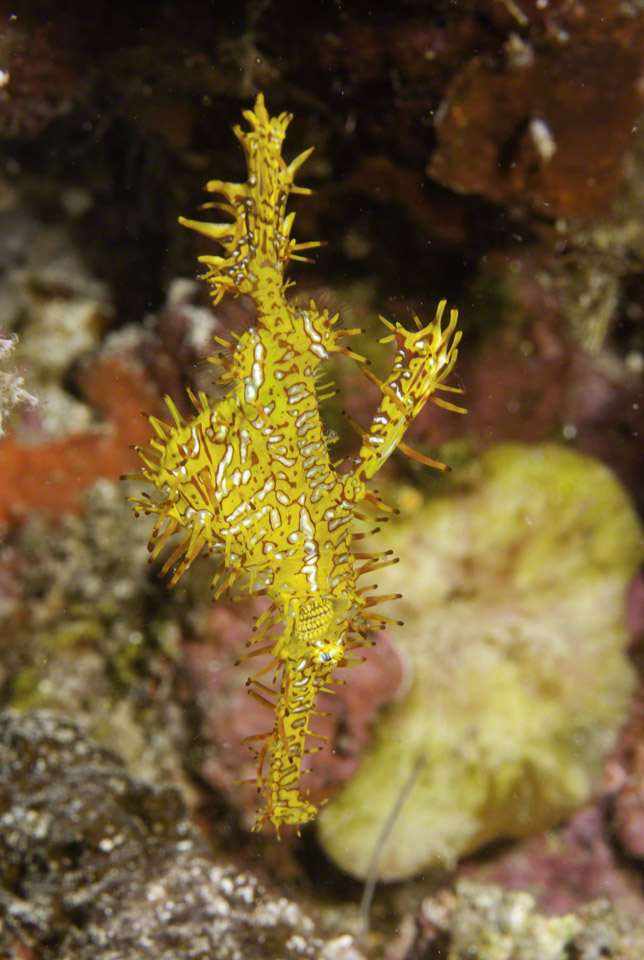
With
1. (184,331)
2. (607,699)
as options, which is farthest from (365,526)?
(607,699)

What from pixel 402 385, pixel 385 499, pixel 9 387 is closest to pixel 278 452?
pixel 402 385

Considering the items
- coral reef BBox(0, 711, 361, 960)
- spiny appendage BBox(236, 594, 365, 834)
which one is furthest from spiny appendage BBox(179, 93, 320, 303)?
coral reef BBox(0, 711, 361, 960)

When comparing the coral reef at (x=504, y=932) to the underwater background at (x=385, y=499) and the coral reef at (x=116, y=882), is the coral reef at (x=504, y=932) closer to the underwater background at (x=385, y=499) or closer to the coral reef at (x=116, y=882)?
the underwater background at (x=385, y=499)

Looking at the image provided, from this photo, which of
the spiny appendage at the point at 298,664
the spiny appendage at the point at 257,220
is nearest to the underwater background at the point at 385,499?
the spiny appendage at the point at 257,220

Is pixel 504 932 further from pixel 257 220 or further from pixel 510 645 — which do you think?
pixel 257 220

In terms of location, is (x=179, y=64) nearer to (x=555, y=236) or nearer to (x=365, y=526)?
(x=555, y=236)
